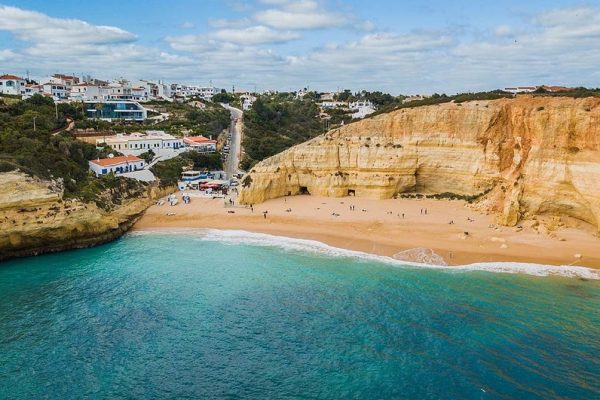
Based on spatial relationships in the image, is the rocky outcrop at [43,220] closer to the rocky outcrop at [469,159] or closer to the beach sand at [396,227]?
the beach sand at [396,227]

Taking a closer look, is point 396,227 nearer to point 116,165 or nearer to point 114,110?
point 116,165

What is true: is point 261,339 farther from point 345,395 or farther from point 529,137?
point 529,137

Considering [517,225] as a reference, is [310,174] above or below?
above

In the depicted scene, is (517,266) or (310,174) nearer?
(517,266)

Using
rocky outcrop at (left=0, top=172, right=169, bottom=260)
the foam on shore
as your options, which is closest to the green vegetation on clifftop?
the foam on shore

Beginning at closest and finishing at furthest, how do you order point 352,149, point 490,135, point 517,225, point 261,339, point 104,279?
point 261,339
point 104,279
point 517,225
point 490,135
point 352,149

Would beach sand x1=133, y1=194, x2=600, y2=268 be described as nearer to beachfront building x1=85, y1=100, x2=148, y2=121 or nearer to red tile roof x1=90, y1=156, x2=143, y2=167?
red tile roof x1=90, y1=156, x2=143, y2=167

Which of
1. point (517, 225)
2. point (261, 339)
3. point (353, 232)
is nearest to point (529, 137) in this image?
point (517, 225)
